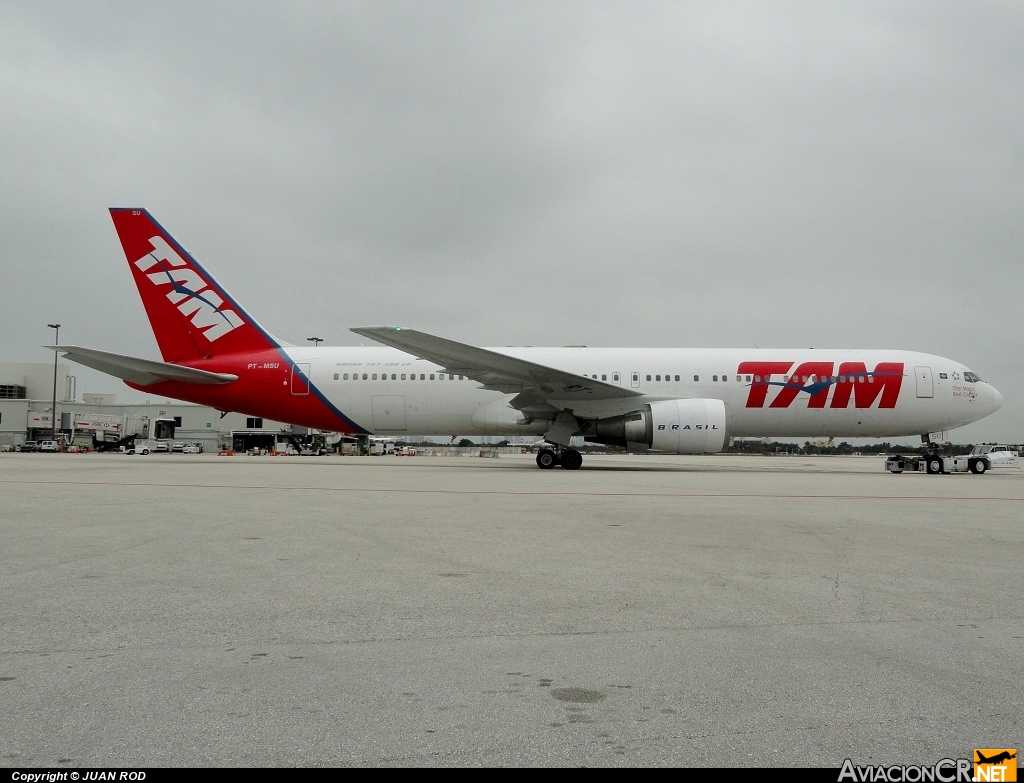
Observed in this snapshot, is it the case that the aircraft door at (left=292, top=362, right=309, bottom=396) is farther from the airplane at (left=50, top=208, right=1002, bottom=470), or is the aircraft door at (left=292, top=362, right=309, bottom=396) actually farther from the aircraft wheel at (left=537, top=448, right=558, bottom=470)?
the aircraft wheel at (left=537, top=448, right=558, bottom=470)

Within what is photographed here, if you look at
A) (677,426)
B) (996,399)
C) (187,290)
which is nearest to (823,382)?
(677,426)

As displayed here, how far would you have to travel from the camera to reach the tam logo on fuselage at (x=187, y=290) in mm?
20578

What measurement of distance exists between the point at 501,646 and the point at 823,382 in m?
18.9

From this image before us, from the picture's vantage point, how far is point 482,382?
1911cm

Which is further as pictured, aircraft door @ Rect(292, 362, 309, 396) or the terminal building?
the terminal building

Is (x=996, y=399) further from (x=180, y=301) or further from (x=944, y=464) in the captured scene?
(x=180, y=301)

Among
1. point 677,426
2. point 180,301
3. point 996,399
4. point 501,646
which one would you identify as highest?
point 180,301

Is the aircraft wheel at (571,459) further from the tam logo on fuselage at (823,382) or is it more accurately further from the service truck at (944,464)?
the service truck at (944,464)

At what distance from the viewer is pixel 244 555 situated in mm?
5066

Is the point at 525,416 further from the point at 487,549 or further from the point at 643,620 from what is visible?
the point at 643,620

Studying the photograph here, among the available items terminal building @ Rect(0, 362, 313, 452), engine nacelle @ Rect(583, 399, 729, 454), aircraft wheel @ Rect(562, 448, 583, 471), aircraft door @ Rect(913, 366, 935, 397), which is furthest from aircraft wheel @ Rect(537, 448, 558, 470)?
terminal building @ Rect(0, 362, 313, 452)

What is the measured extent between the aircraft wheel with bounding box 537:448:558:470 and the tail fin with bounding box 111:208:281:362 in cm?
851

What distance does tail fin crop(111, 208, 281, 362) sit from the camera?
2050cm

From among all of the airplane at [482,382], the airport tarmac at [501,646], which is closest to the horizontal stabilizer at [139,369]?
the airplane at [482,382]
